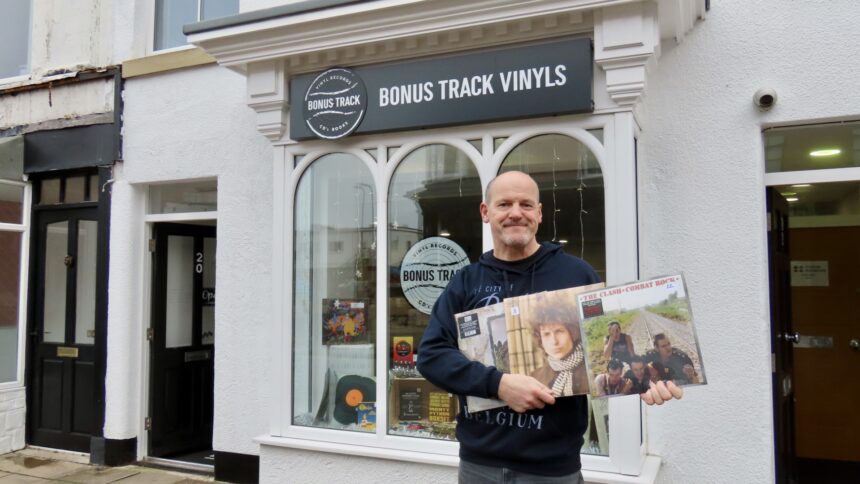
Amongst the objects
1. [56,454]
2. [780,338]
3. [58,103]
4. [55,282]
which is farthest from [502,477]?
[58,103]

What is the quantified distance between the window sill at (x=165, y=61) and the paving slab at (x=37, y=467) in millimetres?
3786

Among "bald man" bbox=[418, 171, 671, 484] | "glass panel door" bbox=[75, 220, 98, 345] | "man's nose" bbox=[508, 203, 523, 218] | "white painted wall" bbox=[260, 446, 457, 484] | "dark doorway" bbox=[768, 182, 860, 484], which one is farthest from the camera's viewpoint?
"glass panel door" bbox=[75, 220, 98, 345]

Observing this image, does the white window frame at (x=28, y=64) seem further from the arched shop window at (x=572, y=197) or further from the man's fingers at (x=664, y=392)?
the man's fingers at (x=664, y=392)

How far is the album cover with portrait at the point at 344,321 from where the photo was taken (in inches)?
196

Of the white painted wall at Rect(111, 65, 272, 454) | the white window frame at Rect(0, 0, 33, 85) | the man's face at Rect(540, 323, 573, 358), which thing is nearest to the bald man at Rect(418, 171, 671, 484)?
the man's face at Rect(540, 323, 573, 358)

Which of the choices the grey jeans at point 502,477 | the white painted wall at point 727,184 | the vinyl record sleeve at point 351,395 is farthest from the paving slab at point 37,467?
the white painted wall at point 727,184

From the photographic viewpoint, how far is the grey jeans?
2.20 meters

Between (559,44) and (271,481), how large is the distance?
3858mm

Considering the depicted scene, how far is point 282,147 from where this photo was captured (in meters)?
5.09

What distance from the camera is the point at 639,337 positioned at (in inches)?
83.0

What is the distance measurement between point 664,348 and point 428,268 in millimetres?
2730

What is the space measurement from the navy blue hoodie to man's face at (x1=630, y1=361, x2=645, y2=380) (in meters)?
0.25

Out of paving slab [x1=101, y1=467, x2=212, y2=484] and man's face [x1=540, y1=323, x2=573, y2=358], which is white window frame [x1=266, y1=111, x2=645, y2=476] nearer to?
paving slab [x1=101, y1=467, x2=212, y2=484]

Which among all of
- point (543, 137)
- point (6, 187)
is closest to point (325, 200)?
point (543, 137)
